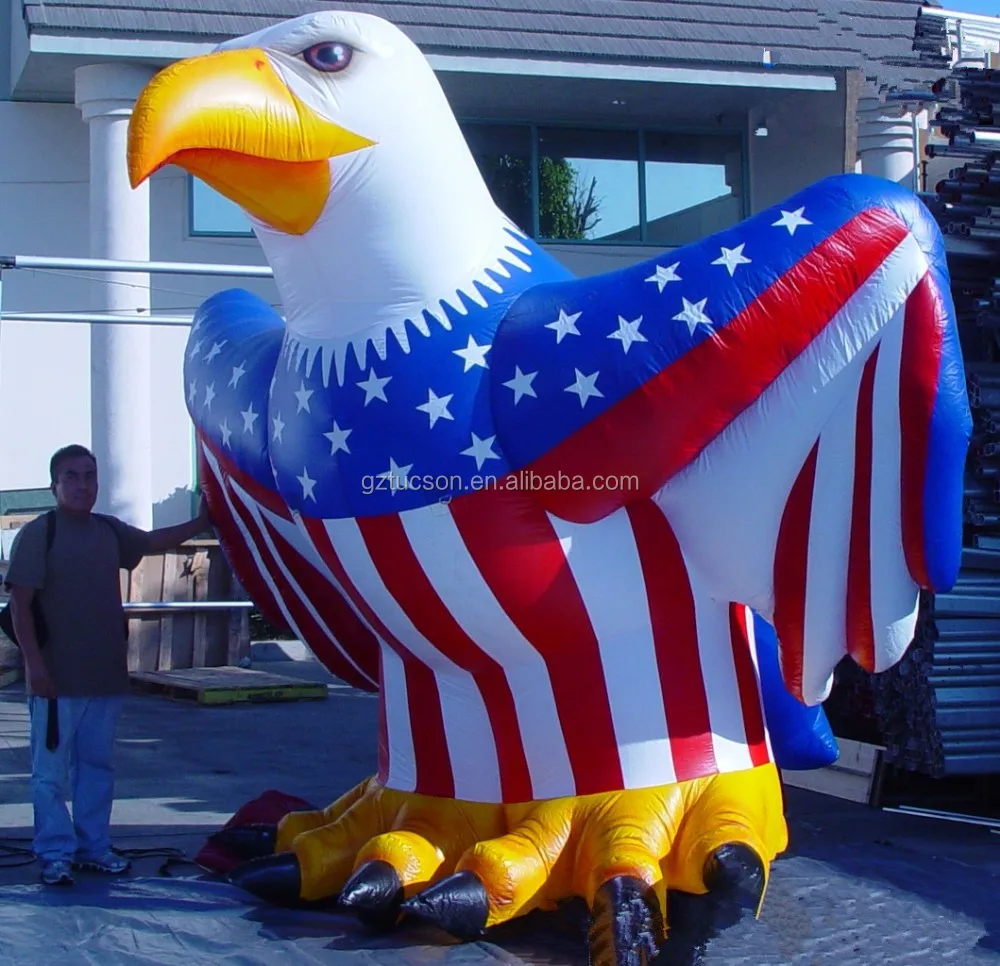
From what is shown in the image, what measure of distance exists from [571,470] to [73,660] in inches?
75.7

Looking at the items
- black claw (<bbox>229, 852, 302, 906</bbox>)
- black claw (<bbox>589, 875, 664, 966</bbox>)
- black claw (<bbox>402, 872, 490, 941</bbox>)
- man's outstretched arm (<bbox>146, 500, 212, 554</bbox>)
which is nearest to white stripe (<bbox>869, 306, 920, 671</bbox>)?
black claw (<bbox>589, 875, 664, 966</bbox>)

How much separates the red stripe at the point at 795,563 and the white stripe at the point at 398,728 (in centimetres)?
116

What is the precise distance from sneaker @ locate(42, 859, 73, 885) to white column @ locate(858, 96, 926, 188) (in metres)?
7.88

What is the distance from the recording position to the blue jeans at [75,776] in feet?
16.1

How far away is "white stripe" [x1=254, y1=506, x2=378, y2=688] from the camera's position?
15.6 feet

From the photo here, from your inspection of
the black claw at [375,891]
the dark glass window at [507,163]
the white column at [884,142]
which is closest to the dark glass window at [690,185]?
the dark glass window at [507,163]

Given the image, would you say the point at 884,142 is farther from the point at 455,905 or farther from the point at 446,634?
the point at 455,905

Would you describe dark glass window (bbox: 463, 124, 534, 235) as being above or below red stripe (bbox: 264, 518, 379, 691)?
above

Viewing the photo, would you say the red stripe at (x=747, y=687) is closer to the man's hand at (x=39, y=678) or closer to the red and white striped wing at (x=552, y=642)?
the red and white striped wing at (x=552, y=642)

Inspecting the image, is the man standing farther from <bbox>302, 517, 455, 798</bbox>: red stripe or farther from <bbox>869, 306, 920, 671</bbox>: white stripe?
<bbox>869, 306, 920, 671</bbox>: white stripe

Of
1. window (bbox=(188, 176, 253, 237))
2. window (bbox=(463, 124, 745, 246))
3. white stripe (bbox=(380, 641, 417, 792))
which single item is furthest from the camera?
window (bbox=(463, 124, 745, 246))

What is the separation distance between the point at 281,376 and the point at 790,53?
25.5 ft

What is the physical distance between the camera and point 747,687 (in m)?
4.41

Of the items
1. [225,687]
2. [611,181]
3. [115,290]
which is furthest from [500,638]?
[611,181]
